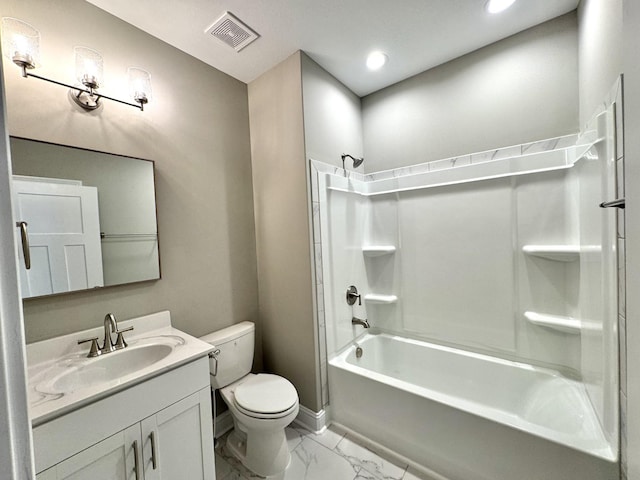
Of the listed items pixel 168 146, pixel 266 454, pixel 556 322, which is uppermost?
pixel 168 146

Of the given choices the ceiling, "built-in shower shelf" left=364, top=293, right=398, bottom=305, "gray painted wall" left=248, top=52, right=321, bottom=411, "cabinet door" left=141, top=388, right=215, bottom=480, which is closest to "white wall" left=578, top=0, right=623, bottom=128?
the ceiling

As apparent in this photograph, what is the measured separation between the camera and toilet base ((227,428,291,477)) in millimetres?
1539

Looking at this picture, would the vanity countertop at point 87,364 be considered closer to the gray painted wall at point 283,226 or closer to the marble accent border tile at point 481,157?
the gray painted wall at point 283,226

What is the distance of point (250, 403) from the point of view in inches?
60.0

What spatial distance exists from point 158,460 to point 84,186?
1.34 m

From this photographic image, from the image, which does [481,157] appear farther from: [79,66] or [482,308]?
[79,66]

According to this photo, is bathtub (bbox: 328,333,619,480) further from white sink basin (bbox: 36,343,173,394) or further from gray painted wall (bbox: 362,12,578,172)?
gray painted wall (bbox: 362,12,578,172)

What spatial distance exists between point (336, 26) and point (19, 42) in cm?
154

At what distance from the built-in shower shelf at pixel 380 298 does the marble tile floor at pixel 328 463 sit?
1001 mm

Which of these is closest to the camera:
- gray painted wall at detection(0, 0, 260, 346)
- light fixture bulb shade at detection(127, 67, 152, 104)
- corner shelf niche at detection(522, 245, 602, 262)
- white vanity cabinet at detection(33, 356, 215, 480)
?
white vanity cabinet at detection(33, 356, 215, 480)

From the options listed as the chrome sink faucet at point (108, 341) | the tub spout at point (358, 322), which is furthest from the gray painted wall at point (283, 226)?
the chrome sink faucet at point (108, 341)

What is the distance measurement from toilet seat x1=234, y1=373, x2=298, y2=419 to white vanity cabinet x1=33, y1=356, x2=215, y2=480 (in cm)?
24

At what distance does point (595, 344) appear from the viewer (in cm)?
131

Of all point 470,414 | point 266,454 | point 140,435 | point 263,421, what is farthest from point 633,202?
point 266,454
